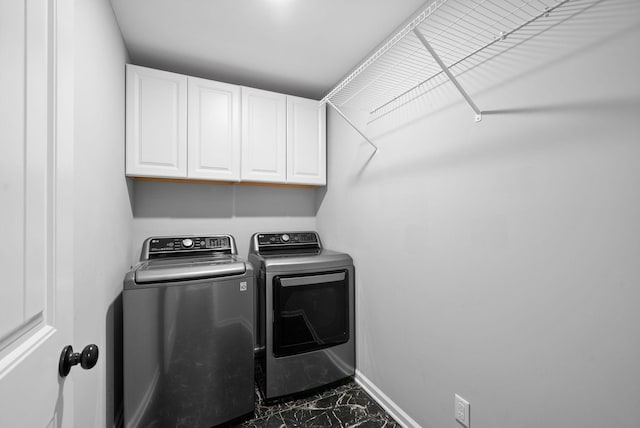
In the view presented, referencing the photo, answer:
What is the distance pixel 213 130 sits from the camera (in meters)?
2.06

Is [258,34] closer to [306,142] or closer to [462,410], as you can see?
[306,142]

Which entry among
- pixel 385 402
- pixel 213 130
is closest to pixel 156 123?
pixel 213 130

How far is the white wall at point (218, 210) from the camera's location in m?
2.15

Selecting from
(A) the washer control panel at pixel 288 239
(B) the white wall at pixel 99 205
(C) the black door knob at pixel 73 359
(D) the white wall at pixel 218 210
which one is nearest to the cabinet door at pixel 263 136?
(D) the white wall at pixel 218 210

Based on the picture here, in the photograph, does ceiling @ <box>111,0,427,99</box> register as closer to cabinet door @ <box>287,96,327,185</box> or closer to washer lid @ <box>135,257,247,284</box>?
cabinet door @ <box>287,96,327,185</box>

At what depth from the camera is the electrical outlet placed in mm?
1271

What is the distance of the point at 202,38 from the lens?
174 cm

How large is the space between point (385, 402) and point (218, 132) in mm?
2259

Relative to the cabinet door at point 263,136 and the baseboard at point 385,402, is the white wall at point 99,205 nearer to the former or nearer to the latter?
the cabinet door at point 263,136

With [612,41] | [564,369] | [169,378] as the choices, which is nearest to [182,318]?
[169,378]

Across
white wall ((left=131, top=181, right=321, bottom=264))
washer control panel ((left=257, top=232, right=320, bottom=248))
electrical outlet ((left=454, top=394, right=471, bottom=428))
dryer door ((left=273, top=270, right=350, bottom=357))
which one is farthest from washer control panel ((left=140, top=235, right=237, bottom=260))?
electrical outlet ((left=454, top=394, right=471, bottom=428))

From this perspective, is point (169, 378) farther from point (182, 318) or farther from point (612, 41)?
point (612, 41)

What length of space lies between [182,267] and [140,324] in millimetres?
347

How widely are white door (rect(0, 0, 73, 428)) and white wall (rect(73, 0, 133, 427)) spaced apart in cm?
40
